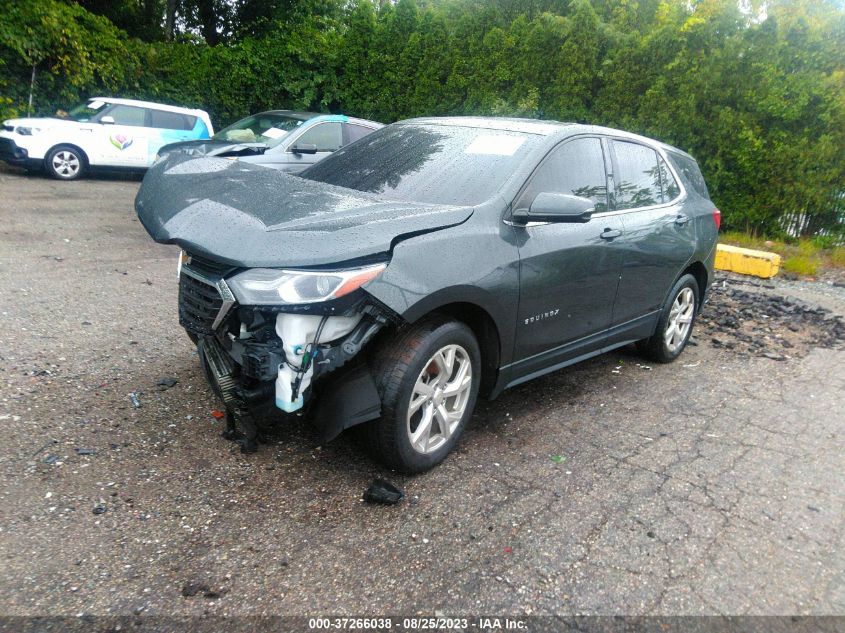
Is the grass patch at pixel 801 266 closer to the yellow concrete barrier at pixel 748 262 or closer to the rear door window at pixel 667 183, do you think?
the yellow concrete barrier at pixel 748 262

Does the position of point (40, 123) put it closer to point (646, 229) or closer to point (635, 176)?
point (635, 176)

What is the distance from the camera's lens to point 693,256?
529 centimetres

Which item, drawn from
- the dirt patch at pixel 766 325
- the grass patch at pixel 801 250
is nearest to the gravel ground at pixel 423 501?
the dirt patch at pixel 766 325

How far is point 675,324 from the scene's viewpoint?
5.46m

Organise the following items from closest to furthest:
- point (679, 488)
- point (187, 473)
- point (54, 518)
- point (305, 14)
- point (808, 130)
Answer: point (54, 518)
point (187, 473)
point (679, 488)
point (808, 130)
point (305, 14)

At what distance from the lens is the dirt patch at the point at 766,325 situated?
6.19 meters

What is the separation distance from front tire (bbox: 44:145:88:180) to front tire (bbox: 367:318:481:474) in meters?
12.0

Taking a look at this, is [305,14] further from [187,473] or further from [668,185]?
[187,473]

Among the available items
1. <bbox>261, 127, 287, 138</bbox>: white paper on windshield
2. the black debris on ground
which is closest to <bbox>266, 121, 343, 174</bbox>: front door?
<bbox>261, 127, 287, 138</bbox>: white paper on windshield

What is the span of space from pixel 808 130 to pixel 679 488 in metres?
8.03

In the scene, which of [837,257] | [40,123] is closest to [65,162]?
[40,123]

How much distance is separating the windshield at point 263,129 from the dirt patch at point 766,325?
20.3ft

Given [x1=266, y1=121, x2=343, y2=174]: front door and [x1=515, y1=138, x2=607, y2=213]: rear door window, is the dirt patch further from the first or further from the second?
[x1=266, y1=121, x2=343, y2=174]: front door

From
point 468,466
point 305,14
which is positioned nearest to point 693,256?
point 468,466
